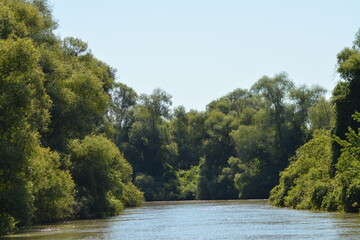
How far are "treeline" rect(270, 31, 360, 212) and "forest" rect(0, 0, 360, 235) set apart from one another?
0.12 m

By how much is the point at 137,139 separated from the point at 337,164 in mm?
84038

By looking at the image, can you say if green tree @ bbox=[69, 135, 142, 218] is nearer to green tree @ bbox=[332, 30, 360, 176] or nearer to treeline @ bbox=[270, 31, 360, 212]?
treeline @ bbox=[270, 31, 360, 212]

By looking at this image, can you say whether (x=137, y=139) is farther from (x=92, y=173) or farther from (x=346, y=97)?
(x=346, y=97)

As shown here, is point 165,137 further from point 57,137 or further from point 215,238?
point 215,238

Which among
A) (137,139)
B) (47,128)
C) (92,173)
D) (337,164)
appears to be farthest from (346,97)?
(137,139)

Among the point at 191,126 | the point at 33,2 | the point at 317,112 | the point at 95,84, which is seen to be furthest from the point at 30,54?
the point at 191,126

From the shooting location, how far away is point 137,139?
415 feet

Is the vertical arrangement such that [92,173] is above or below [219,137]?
below

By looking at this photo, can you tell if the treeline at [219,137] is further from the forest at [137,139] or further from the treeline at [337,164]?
the treeline at [337,164]

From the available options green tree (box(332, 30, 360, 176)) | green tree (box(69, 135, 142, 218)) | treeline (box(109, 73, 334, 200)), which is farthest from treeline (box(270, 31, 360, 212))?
treeline (box(109, 73, 334, 200))

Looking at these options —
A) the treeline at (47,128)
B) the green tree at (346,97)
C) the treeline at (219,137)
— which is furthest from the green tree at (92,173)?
the treeline at (219,137)

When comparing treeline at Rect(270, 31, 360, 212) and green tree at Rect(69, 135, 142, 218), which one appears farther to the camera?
green tree at Rect(69, 135, 142, 218)

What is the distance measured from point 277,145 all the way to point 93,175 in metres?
58.2

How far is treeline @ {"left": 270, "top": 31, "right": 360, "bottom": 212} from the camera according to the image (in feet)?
147
